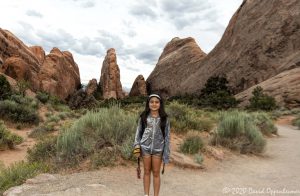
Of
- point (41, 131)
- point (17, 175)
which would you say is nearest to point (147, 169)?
point (17, 175)

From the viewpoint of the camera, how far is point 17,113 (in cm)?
1797

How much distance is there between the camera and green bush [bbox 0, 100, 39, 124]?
1752 cm

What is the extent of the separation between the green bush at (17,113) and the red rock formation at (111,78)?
157 feet

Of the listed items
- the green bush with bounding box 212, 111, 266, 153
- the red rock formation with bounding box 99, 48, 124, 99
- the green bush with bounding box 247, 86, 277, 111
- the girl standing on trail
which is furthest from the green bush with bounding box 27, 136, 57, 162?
the red rock formation with bounding box 99, 48, 124, 99

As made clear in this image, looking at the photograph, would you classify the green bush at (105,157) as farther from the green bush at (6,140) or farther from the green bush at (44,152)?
the green bush at (6,140)

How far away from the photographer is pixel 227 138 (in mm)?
10922

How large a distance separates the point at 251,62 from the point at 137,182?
47.3 m

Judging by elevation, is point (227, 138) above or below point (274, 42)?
below

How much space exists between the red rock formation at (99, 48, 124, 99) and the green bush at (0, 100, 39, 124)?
47.7 meters

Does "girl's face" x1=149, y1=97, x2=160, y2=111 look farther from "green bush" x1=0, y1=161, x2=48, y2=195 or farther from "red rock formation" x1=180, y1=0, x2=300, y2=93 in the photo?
"red rock formation" x1=180, y1=0, x2=300, y2=93

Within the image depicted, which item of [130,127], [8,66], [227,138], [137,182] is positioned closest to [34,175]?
[137,182]

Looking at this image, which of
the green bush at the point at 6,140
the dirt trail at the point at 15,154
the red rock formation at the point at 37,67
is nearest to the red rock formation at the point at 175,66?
the red rock formation at the point at 37,67

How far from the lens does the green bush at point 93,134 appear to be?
24.9 ft

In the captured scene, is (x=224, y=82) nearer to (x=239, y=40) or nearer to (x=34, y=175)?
(x=239, y=40)
